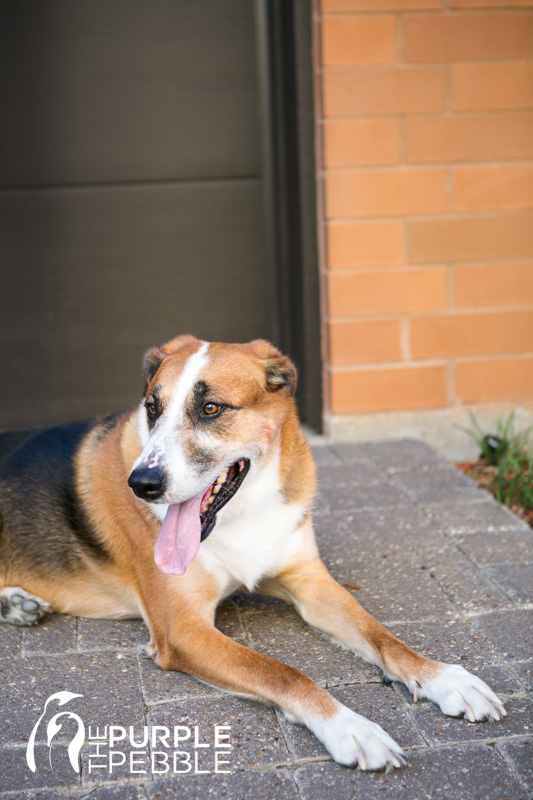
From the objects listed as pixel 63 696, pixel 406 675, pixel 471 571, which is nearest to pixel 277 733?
pixel 406 675

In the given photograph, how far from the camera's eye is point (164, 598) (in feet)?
7.77

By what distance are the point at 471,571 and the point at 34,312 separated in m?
2.97

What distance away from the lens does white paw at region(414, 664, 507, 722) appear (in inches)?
81.5

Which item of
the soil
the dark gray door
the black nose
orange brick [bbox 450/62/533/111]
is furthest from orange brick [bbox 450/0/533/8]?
the black nose

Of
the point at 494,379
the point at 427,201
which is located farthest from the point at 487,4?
the point at 494,379

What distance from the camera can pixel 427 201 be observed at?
4.18 meters

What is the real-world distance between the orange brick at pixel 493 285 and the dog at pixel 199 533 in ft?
6.35

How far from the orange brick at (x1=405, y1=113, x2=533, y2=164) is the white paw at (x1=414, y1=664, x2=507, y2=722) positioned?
283cm

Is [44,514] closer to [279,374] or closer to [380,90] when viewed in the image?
[279,374]

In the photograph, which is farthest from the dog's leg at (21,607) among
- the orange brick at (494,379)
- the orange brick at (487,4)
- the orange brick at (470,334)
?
the orange brick at (487,4)

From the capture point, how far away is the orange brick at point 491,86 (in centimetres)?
409

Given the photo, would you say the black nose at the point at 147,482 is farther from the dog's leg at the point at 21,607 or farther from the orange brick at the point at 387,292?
the orange brick at the point at 387,292

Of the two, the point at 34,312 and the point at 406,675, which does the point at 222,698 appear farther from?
the point at 34,312

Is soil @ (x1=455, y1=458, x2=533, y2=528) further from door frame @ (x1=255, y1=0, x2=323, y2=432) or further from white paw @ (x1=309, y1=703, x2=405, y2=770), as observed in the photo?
white paw @ (x1=309, y1=703, x2=405, y2=770)
